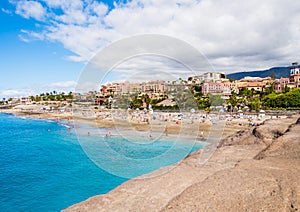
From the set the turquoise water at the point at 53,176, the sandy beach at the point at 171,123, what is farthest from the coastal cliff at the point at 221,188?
the sandy beach at the point at 171,123

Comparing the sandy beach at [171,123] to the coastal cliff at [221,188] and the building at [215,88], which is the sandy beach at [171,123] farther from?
the coastal cliff at [221,188]

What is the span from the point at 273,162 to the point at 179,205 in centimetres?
352

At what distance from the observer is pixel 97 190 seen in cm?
1044

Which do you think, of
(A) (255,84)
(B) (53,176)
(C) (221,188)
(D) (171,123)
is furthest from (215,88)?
(A) (255,84)

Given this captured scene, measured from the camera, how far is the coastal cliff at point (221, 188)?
4434mm

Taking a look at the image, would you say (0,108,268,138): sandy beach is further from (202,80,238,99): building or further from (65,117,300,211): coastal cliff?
(65,117,300,211): coastal cliff

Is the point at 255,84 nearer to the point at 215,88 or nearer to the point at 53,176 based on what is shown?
the point at 215,88

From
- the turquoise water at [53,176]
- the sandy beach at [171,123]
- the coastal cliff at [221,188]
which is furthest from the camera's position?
the sandy beach at [171,123]

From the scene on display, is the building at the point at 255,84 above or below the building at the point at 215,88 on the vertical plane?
above

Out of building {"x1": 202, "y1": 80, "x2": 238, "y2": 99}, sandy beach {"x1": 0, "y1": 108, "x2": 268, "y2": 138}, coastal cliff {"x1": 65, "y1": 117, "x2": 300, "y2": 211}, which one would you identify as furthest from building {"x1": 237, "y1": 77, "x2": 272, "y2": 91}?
coastal cliff {"x1": 65, "y1": 117, "x2": 300, "y2": 211}

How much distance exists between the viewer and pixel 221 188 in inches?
200

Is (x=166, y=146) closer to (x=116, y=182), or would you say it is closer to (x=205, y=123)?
(x=116, y=182)

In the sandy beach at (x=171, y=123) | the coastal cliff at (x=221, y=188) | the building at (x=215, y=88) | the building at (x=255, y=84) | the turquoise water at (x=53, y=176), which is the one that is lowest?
the turquoise water at (x=53, y=176)

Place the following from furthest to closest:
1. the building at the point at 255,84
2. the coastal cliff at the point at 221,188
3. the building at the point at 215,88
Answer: the building at the point at 255,84 < the building at the point at 215,88 < the coastal cliff at the point at 221,188
